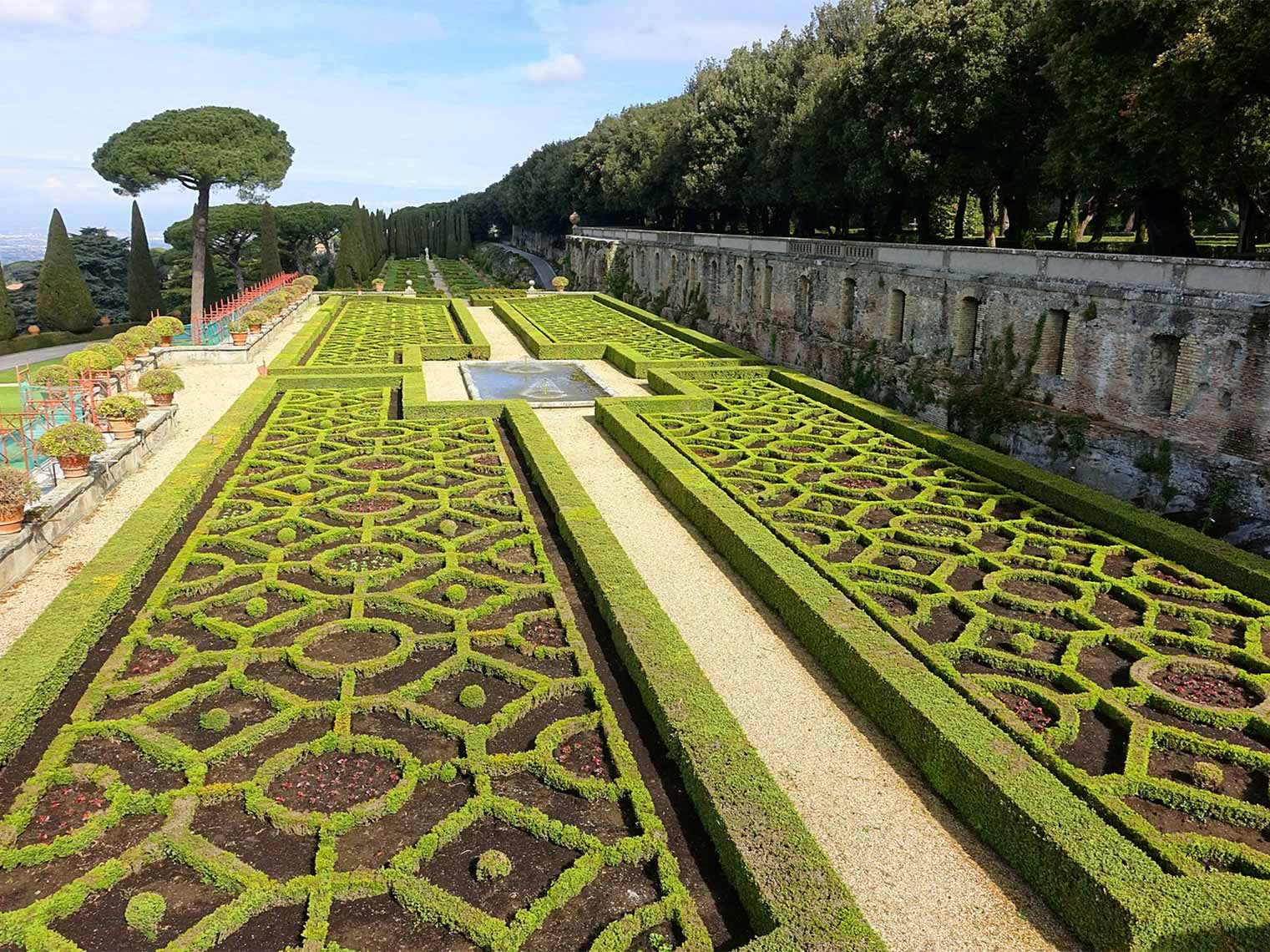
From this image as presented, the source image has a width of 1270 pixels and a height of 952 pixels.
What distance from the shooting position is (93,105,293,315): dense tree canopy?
38.2 m

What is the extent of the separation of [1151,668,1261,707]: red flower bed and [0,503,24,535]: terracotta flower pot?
45.0 feet

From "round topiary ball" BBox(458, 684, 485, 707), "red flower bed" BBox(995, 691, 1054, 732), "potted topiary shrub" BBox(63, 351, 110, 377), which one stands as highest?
"potted topiary shrub" BBox(63, 351, 110, 377)

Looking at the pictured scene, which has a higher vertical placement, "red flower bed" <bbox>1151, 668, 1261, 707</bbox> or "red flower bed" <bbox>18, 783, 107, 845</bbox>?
"red flower bed" <bbox>1151, 668, 1261, 707</bbox>

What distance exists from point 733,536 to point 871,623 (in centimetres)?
296

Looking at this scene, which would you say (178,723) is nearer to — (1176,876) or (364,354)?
(1176,876)

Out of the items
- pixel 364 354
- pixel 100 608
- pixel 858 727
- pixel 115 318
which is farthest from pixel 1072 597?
pixel 115 318

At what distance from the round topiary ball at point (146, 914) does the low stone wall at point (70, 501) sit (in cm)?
673

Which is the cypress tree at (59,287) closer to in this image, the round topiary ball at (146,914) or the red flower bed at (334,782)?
the red flower bed at (334,782)

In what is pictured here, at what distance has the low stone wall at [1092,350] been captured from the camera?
1406 cm

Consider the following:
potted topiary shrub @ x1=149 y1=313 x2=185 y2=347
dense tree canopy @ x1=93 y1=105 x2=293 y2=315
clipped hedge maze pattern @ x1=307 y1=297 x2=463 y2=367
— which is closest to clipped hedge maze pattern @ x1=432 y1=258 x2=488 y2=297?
clipped hedge maze pattern @ x1=307 y1=297 x2=463 y2=367

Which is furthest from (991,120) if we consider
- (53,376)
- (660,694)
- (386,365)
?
(53,376)

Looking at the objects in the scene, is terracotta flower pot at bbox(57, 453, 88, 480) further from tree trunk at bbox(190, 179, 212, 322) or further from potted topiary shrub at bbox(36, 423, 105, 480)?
tree trunk at bbox(190, 179, 212, 322)

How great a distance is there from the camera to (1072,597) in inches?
446

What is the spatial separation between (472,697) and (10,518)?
7299 mm
